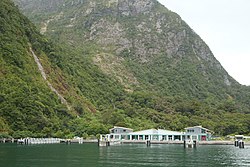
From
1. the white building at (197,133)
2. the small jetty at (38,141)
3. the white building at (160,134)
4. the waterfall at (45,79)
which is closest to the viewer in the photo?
the small jetty at (38,141)

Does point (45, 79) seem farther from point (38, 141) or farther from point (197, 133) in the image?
point (197, 133)

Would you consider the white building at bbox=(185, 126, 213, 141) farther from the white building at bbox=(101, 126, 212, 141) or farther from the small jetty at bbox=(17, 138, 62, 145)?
the small jetty at bbox=(17, 138, 62, 145)

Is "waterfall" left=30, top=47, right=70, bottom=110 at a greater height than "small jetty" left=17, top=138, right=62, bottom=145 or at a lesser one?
greater

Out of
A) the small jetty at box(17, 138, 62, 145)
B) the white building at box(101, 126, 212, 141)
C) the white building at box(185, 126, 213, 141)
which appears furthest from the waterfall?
the white building at box(185, 126, 213, 141)

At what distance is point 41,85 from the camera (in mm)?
138375

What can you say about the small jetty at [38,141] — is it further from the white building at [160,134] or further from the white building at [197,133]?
the white building at [197,133]

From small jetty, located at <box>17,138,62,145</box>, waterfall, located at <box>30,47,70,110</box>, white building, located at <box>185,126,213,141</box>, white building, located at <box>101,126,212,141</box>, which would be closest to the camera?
small jetty, located at <box>17,138,62,145</box>

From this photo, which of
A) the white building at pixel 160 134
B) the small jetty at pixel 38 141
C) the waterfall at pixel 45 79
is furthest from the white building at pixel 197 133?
the waterfall at pixel 45 79

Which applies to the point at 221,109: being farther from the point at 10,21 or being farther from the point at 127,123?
the point at 10,21

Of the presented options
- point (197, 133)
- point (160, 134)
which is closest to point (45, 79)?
point (160, 134)

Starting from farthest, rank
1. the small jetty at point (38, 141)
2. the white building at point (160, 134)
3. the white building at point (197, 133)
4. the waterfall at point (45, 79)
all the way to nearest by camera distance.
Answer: the waterfall at point (45, 79) < the white building at point (197, 133) < the white building at point (160, 134) < the small jetty at point (38, 141)

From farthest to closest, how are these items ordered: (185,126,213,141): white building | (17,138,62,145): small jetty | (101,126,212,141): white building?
(185,126,213,141): white building → (101,126,212,141): white building → (17,138,62,145): small jetty

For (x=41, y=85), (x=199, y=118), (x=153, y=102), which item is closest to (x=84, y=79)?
(x=153, y=102)

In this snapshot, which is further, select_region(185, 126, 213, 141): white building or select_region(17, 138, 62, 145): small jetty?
select_region(185, 126, 213, 141): white building
